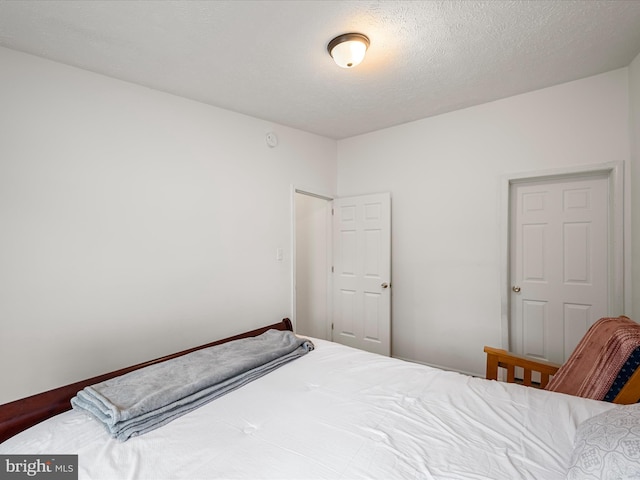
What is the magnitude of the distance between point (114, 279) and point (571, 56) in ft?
11.5

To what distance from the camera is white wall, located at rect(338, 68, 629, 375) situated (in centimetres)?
248

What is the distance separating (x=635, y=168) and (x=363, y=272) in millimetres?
2430

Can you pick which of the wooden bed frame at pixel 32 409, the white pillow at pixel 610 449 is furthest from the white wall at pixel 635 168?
the wooden bed frame at pixel 32 409

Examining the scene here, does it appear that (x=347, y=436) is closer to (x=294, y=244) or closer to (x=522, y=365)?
(x=522, y=365)

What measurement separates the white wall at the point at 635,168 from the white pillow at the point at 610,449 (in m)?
1.75

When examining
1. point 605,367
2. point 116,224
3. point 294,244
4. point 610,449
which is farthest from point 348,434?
point 294,244

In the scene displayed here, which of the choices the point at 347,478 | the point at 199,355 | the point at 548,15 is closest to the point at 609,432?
the point at 347,478

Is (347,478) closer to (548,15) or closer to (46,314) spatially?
(46,314)

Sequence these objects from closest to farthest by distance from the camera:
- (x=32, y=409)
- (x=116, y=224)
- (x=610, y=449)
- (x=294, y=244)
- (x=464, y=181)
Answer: (x=610, y=449)
(x=32, y=409)
(x=116, y=224)
(x=464, y=181)
(x=294, y=244)

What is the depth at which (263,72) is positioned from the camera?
7.27 feet

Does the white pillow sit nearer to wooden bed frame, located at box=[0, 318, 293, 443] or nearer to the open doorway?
wooden bed frame, located at box=[0, 318, 293, 443]

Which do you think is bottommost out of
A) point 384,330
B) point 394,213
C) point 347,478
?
point 384,330

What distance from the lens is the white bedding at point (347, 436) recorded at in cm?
99

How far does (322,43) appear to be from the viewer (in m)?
1.90
